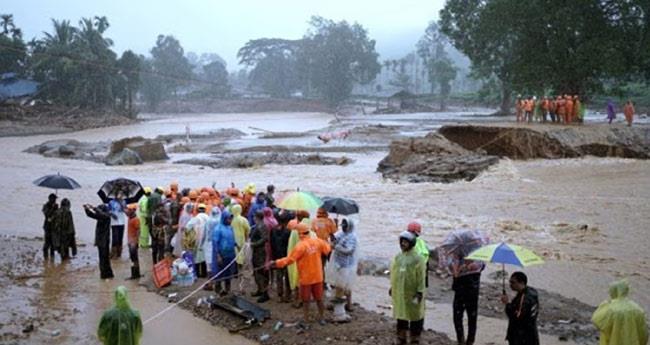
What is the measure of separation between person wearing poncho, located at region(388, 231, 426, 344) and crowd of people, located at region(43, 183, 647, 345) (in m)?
0.01

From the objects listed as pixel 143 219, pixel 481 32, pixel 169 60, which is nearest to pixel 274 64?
pixel 169 60

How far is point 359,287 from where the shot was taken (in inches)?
384

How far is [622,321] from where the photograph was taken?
216 inches

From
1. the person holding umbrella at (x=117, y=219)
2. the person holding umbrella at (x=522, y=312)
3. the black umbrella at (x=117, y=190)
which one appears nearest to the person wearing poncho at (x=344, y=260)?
the person holding umbrella at (x=522, y=312)

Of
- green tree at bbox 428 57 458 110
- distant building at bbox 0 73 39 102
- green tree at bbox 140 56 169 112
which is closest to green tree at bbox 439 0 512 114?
green tree at bbox 428 57 458 110

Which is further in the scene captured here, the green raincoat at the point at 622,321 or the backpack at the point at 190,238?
the backpack at the point at 190,238

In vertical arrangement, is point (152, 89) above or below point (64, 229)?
above

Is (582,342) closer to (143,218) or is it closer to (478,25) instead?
(143,218)

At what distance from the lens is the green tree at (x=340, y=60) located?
91.3 m

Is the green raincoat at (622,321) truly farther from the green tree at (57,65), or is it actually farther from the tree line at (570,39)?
the green tree at (57,65)

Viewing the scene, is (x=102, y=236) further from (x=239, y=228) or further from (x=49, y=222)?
(x=239, y=228)

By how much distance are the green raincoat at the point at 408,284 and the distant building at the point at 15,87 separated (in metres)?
65.8

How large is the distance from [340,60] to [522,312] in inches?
3432

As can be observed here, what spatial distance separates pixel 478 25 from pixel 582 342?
110 feet
